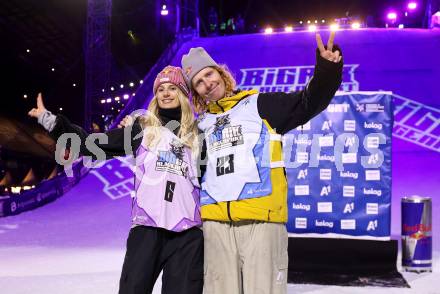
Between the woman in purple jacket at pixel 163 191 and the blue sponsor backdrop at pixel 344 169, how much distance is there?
236 centimetres

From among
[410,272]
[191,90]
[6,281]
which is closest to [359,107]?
[410,272]

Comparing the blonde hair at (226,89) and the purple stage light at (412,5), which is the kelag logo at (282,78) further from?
Answer: the purple stage light at (412,5)

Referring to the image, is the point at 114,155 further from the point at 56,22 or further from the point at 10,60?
the point at 56,22

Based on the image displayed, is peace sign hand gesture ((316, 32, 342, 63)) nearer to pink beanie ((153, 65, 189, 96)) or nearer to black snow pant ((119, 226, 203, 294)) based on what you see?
pink beanie ((153, 65, 189, 96))

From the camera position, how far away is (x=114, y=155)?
258cm

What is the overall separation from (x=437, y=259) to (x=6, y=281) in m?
4.31

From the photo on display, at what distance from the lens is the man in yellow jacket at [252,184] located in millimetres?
2066

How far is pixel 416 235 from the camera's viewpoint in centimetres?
471

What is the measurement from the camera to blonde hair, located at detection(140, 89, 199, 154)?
7.89ft

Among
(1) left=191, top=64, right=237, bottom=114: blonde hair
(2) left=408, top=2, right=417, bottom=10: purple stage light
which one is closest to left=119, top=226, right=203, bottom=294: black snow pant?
(1) left=191, top=64, right=237, bottom=114: blonde hair

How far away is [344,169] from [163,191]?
2.74 meters

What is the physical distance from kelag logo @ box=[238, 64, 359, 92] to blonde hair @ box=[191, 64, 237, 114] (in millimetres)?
7960

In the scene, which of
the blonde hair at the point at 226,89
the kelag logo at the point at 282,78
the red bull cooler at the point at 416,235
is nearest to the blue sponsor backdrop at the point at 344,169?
the red bull cooler at the point at 416,235

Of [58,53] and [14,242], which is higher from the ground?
[58,53]
